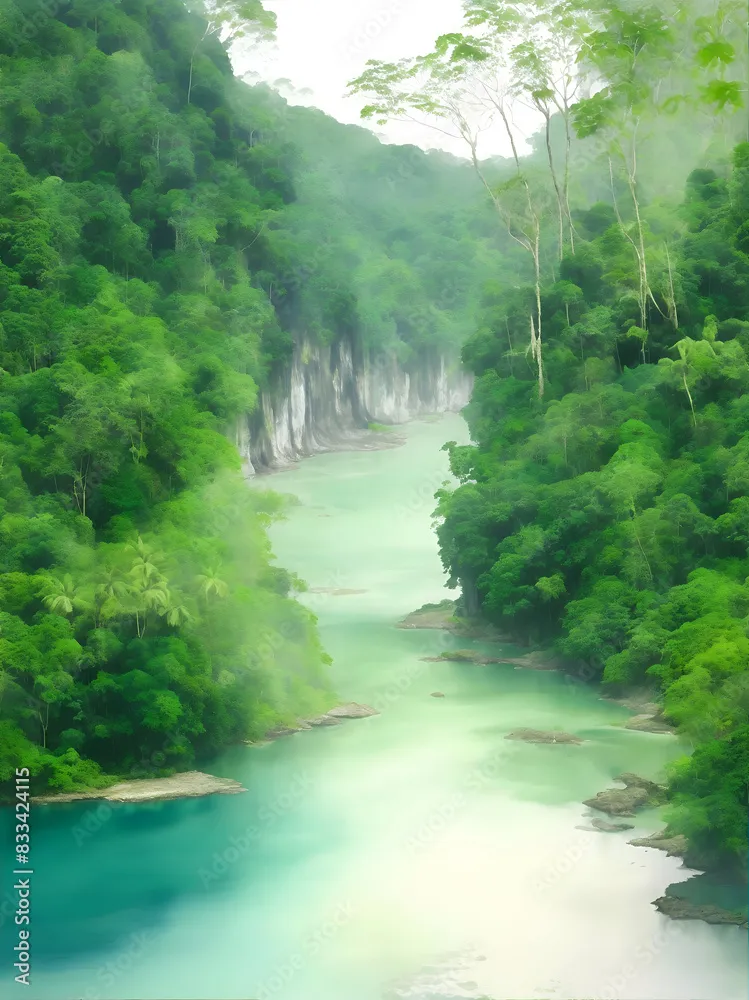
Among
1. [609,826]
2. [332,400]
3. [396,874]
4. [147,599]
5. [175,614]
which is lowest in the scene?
[396,874]

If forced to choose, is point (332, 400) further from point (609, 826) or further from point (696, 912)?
point (696, 912)

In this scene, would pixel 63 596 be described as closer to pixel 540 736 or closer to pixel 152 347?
pixel 540 736

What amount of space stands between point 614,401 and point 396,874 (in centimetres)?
1530

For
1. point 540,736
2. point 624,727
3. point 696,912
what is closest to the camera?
point 696,912

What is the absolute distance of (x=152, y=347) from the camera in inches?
1226

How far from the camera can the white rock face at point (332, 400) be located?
4694 cm

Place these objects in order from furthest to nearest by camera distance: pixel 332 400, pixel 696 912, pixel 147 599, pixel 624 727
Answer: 1. pixel 332 400
2. pixel 624 727
3. pixel 147 599
4. pixel 696 912

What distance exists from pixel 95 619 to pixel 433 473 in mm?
26274

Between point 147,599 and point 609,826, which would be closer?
point 609,826

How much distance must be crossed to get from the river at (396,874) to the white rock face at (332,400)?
19.1 m

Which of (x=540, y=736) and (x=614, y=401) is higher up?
(x=614, y=401)

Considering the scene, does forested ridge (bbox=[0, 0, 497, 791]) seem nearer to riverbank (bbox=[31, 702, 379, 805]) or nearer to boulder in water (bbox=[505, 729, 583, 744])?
riverbank (bbox=[31, 702, 379, 805])

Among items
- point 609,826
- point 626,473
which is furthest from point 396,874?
point 626,473

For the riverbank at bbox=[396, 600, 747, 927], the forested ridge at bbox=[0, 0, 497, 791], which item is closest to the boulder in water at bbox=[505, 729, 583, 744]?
the riverbank at bbox=[396, 600, 747, 927]
